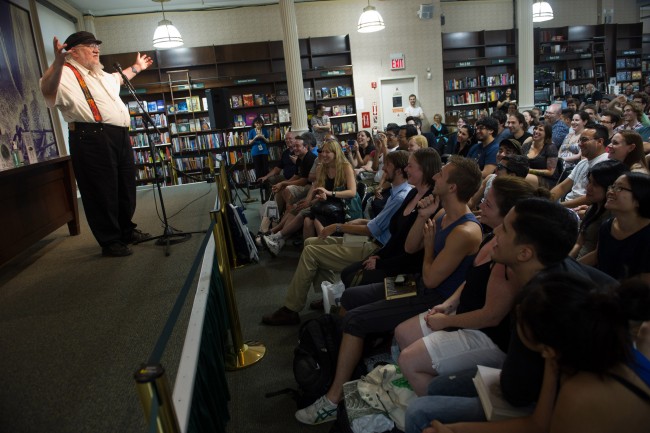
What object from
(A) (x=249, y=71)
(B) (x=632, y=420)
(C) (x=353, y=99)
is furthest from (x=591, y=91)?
(B) (x=632, y=420)

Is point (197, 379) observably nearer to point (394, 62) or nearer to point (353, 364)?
point (353, 364)

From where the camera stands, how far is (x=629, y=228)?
211cm

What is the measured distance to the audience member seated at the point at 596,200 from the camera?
8.57ft

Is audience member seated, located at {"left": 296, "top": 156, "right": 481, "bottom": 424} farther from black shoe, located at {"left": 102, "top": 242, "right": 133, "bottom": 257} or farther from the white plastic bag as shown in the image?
black shoe, located at {"left": 102, "top": 242, "right": 133, "bottom": 257}

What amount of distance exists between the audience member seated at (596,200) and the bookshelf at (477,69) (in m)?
8.55

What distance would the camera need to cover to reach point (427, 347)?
1.81 m

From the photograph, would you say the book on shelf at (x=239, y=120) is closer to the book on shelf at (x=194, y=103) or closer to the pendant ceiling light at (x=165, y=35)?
the book on shelf at (x=194, y=103)

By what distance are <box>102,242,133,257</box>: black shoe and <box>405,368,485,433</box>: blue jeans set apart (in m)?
2.56

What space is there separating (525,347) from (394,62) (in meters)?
9.92

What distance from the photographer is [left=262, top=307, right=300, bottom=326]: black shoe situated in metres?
3.21

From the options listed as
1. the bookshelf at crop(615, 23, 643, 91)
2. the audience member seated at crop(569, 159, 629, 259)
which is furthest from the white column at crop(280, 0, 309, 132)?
the bookshelf at crop(615, 23, 643, 91)

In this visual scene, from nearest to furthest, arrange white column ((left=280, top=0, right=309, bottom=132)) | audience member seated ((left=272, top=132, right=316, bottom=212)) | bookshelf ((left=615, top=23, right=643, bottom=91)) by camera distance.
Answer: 1. audience member seated ((left=272, top=132, right=316, bottom=212))
2. white column ((left=280, top=0, right=309, bottom=132))
3. bookshelf ((left=615, top=23, right=643, bottom=91))

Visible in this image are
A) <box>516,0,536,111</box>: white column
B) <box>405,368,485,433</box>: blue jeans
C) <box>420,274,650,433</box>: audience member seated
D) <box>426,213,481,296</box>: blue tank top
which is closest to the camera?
<box>420,274,650,433</box>: audience member seated

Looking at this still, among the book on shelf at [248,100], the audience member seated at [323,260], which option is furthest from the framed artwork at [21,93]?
the audience member seated at [323,260]
